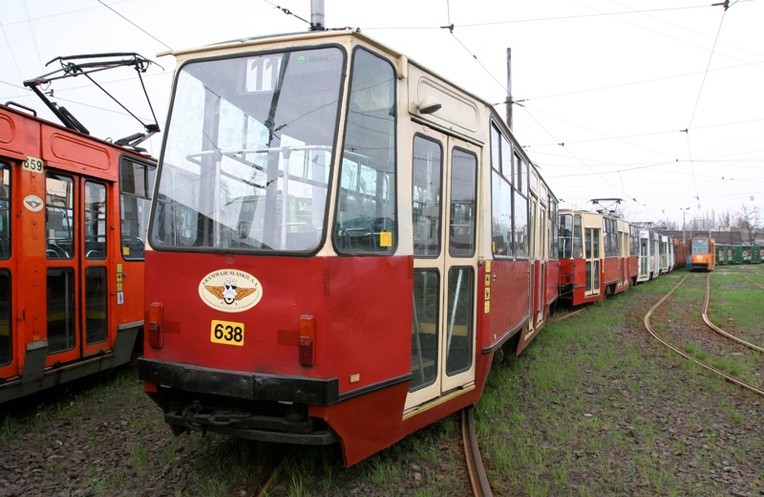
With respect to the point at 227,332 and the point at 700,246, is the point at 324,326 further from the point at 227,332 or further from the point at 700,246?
the point at 700,246

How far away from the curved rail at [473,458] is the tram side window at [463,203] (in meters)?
1.54

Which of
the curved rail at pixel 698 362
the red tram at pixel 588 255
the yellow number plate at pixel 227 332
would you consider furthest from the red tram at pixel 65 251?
the red tram at pixel 588 255

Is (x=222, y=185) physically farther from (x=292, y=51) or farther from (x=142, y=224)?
(x=142, y=224)

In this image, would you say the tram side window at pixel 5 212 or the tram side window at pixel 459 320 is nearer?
the tram side window at pixel 459 320

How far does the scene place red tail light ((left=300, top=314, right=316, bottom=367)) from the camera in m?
3.22

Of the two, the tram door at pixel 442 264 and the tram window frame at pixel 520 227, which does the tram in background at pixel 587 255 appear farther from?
the tram door at pixel 442 264

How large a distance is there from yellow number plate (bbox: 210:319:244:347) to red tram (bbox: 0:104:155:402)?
251 cm

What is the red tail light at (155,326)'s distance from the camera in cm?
365

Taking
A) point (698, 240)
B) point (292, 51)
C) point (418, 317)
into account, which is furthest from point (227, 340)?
point (698, 240)

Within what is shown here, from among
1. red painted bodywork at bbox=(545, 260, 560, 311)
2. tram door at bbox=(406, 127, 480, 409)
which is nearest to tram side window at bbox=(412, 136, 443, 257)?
tram door at bbox=(406, 127, 480, 409)

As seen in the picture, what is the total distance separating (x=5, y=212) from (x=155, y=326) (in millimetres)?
2268

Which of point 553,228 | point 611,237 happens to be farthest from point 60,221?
point 611,237

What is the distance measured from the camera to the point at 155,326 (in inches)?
144

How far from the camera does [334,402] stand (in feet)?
10.6
